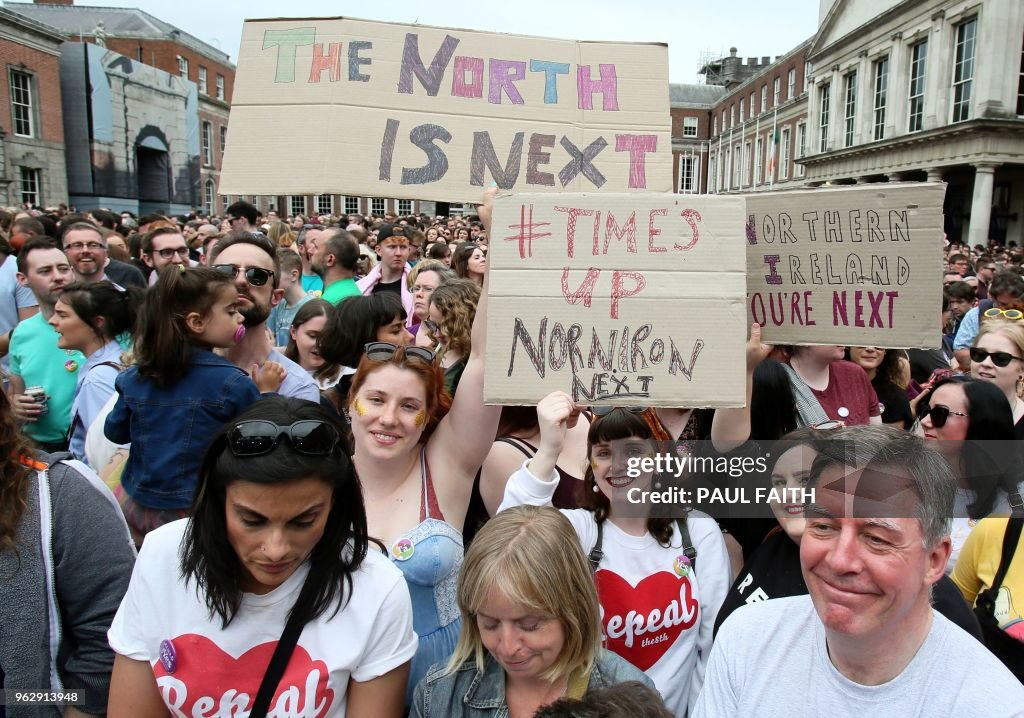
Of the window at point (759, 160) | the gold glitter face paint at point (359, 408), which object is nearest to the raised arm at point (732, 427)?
Answer: the gold glitter face paint at point (359, 408)

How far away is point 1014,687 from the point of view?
126 centimetres

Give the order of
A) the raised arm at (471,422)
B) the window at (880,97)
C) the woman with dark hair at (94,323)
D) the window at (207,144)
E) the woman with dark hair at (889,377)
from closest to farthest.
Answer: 1. the raised arm at (471,422)
2. the woman with dark hair at (94,323)
3. the woman with dark hair at (889,377)
4. the window at (880,97)
5. the window at (207,144)

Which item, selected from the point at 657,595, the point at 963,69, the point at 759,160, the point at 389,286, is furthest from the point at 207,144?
the point at 657,595

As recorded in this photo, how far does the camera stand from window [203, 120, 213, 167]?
43094 millimetres

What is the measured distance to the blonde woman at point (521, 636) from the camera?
1.74 meters

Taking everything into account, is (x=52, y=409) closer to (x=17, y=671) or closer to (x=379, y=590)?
(x=17, y=671)

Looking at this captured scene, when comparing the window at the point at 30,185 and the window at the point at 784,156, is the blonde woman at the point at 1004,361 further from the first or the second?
the window at the point at 784,156

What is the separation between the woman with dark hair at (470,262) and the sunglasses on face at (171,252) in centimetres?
232

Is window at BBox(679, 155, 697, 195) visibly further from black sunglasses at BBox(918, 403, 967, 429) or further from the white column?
black sunglasses at BBox(918, 403, 967, 429)

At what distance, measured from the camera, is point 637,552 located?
7.31 feet

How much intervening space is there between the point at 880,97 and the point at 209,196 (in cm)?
3711

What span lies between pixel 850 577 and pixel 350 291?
4666 millimetres

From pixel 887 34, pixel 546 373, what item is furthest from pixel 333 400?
pixel 887 34

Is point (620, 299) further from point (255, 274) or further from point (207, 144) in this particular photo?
point (207, 144)
